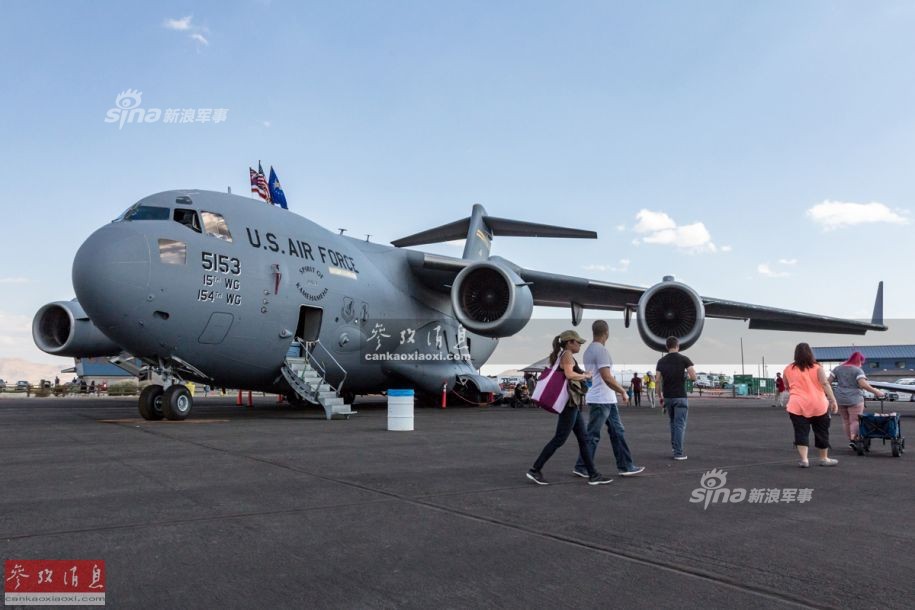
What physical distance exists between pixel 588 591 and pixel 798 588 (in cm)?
95

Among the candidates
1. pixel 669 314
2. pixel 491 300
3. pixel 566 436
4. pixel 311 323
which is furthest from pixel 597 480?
pixel 669 314

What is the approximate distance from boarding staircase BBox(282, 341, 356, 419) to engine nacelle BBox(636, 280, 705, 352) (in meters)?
8.10

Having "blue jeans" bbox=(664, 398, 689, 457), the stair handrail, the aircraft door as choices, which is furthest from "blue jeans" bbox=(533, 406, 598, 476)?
the aircraft door

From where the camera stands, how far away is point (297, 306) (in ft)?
45.3

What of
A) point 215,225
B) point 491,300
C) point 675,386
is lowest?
point 675,386

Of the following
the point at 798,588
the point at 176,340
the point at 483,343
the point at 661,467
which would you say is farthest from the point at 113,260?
the point at 483,343

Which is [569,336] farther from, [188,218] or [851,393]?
[188,218]

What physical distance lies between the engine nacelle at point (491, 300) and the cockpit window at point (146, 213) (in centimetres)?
689

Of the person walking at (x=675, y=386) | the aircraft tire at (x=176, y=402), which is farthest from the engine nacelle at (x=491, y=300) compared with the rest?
the person walking at (x=675, y=386)

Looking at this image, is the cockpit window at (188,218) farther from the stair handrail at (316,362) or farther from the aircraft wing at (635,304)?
the aircraft wing at (635,304)

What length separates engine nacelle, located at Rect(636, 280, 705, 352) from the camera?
17.0 m

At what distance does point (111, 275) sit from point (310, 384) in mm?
4742

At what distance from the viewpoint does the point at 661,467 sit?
6738mm

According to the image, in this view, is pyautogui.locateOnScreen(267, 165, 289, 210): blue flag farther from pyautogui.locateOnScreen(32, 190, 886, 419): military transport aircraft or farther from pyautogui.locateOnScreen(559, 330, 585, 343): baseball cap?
pyautogui.locateOnScreen(559, 330, 585, 343): baseball cap
